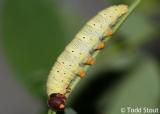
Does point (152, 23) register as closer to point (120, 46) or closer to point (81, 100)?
point (120, 46)

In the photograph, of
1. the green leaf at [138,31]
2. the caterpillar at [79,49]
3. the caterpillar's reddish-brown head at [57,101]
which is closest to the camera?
the caterpillar's reddish-brown head at [57,101]

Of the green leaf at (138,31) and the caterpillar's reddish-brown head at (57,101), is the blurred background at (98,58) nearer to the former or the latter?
the green leaf at (138,31)

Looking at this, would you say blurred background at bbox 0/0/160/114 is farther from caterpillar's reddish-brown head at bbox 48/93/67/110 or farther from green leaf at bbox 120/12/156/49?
caterpillar's reddish-brown head at bbox 48/93/67/110

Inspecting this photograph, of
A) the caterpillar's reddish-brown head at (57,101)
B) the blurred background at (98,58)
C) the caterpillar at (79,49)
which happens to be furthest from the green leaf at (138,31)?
the caterpillar's reddish-brown head at (57,101)

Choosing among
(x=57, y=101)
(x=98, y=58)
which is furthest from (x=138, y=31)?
(x=57, y=101)

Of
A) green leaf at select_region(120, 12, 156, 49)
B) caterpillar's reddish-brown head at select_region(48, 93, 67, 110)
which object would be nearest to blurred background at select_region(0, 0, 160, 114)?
green leaf at select_region(120, 12, 156, 49)

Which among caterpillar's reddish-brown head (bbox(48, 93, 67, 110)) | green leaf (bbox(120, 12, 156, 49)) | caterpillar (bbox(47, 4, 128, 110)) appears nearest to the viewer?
caterpillar's reddish-brown head (bbox(48, 93, 67, 110))
